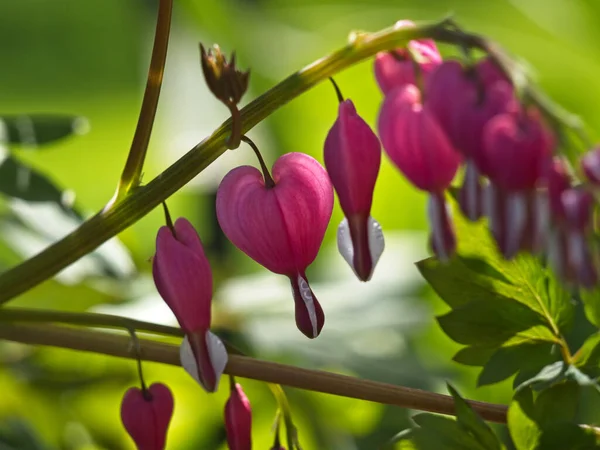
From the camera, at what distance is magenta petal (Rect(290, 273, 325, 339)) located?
621 millimetres

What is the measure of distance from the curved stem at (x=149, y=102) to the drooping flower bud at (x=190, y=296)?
0.05 metres

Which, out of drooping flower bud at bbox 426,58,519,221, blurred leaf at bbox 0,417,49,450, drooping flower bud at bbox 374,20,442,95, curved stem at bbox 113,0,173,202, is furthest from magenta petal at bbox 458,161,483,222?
blurred leaf at bbox 0,417,49,450

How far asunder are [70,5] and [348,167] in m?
2.52

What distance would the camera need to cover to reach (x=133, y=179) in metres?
0.67

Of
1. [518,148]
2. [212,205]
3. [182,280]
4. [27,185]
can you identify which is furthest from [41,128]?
[212,205]

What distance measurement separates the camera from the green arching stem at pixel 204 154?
1.89 feet

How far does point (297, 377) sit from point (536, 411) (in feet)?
0.56

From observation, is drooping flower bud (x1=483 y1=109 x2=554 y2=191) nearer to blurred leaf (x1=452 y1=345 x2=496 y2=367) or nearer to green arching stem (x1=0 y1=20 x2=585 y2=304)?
green arching stem (x1=0 y1=20 x2=585 y2=304)

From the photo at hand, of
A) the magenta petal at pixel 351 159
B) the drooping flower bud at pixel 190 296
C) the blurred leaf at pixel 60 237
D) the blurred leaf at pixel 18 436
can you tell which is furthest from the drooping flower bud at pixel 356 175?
the blurred leaf at pixel 60 237

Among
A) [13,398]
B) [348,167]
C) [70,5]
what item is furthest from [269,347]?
[70,5]

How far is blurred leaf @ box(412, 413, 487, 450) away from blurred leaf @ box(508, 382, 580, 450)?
0.10 ft

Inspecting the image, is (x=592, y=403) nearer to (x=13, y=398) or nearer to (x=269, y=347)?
(x=269, y=347)

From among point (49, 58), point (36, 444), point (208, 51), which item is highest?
point (49, 58)

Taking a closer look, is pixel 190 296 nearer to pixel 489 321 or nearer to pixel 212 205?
pixel 489 321
